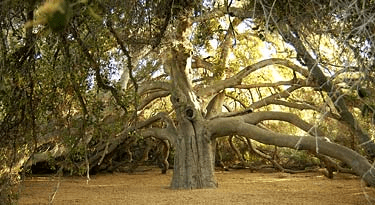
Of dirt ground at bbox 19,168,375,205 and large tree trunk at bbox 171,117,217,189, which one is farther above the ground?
large tree trunk at bbox 171,117,217,189

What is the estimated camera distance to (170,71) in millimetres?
12617

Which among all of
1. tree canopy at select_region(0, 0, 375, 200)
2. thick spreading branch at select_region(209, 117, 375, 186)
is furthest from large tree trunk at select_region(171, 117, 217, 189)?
thick spreading branch at select_region(209, 117, 375, 186)

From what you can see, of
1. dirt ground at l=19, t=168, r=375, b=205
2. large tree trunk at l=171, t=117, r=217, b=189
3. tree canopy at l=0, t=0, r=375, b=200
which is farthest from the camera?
large tree trunk at l=171, t=117, r=217, b=189

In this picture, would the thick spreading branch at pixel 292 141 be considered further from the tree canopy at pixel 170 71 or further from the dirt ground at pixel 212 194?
the dirt ground at pixel 212 194

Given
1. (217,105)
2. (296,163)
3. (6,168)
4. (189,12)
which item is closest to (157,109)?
(217,105)

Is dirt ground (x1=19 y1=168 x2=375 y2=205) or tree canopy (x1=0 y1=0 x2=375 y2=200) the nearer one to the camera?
tree canopy (x1=0 y1=0 x2=375 y2=200)

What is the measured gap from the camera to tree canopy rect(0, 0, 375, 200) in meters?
2.94

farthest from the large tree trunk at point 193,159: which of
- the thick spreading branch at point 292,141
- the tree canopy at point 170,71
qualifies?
the thick spreading branch at point 292,141

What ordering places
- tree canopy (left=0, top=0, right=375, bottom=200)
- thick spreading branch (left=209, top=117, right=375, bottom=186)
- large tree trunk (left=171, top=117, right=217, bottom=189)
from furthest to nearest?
large tree trunk (left=171, top=117, right=217, bottom=189), thick spreading branch (left=209, top=117, right=375, bottom=186), tree canopy (left=0, top=0, right=375, bottom=200)

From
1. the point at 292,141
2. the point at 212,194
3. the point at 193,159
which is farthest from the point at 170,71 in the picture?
the point at 292,141

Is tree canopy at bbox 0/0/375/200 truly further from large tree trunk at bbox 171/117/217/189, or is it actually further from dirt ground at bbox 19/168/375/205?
dirt ground at bbox 19/168/375/205

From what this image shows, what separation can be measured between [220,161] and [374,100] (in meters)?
17.0

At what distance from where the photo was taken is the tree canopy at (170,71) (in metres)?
2.94

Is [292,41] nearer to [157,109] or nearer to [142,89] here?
[142,89]
